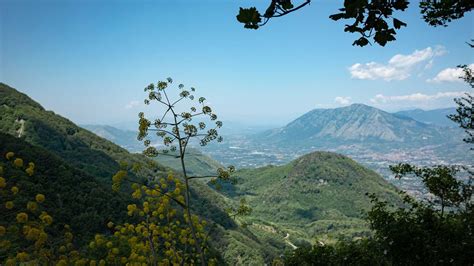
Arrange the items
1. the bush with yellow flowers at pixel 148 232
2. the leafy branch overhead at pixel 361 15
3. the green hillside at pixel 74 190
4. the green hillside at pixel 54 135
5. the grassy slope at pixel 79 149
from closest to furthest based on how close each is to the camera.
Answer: the leafy branch overhead at pixel 361 15 → the bush with yellow flowers at pixel 148 232 → the green hillside at pixel 74 190 → the grassy slope at pixel 79 149 → the green hillside at pixel 54 135

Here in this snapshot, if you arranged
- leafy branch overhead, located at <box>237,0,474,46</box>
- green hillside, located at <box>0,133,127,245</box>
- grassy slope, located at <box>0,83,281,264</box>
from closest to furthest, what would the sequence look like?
leafy branch overhead, located at <box>237,0,474,46</box> < green hillside, located at <box>0,133,127,245</box> < grassy slope, located at <box>0,83,281,264</box>

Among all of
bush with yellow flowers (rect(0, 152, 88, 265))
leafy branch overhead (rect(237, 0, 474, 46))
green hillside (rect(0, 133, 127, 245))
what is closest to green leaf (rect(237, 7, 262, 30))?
leafy branch overhead (rect(237, 0, 474, 46))

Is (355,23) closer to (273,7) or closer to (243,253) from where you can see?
(273,7)

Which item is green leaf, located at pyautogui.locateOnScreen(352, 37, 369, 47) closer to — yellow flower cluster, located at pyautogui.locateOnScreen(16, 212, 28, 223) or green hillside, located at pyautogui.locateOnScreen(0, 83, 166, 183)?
yellow flower cluster, located at pyautogui.locateOnScreen(16, 212, 28, 223)

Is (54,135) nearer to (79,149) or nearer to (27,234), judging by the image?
(79,149)

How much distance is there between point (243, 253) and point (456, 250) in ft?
422

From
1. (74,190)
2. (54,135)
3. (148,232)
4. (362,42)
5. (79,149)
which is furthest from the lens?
(79,149)

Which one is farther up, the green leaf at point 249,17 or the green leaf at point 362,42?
the green leaf at point 249,17

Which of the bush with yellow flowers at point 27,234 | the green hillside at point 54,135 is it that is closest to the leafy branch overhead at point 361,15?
the bush with yellow flowers at point 27,234

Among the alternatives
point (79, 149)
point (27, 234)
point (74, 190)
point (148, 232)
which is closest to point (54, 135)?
point (79, 149)

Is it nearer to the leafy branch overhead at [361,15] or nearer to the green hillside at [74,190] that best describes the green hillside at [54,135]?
the green hillside at [74,190]

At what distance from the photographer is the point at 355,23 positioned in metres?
3.71

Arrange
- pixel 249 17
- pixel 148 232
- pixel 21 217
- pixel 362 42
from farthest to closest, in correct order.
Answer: pixel 148 232, pixel 21 217, pixel 362 42, pixel 249 17

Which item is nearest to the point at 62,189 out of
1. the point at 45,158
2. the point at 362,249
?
the point at 45,158
